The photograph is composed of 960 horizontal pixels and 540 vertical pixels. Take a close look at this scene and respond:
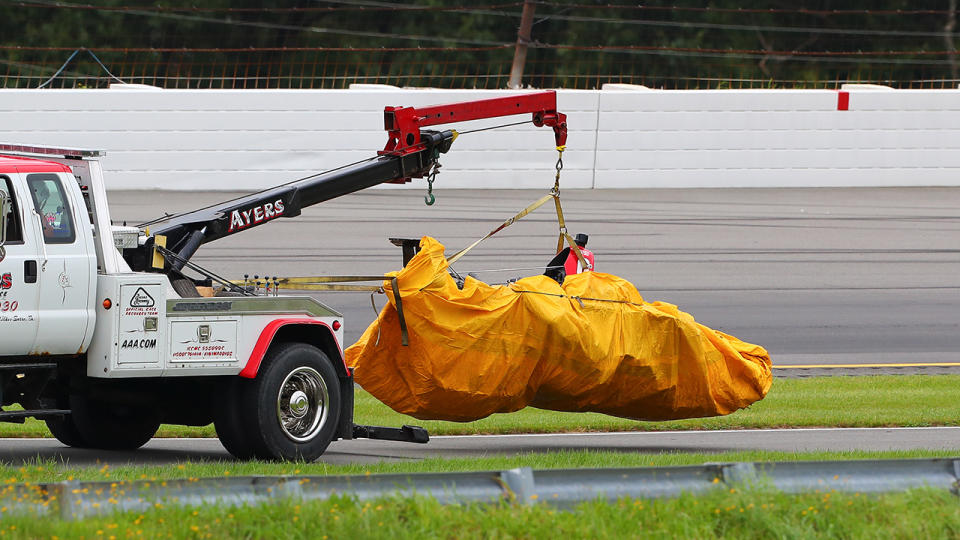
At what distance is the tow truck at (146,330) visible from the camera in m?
9.81

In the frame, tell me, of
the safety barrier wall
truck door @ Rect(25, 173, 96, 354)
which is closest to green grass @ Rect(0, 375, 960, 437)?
truck door @ Rect(25, 173, 96, 354)

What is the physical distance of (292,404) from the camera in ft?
35.3

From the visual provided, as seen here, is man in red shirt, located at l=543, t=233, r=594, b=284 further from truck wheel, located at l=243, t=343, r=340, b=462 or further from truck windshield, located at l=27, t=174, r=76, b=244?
truck windshield, located at l=27, t=174, r=76, b=244

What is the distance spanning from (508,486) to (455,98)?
72.3 feet

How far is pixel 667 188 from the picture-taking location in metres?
29.0

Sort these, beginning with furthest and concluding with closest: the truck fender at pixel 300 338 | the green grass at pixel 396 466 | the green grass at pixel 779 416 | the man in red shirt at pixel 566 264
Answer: the green grass at pixel 779 416 → the man in red shirt at pixel 566 264 → the truck fender at pixel 300 338 → the green grass at pixel 396 466

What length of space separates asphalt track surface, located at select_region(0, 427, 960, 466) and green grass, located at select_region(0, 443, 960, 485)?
2.18ft

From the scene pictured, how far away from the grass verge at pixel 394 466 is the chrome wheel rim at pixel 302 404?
342 mm

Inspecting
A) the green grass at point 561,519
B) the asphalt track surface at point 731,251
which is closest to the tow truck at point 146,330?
the green grass at point 561,519

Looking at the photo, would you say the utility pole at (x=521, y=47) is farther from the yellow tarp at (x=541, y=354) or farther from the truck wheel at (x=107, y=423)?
the truck wheel at (x=107, y=423)

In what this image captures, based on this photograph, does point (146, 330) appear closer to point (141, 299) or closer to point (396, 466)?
point (141, 299)

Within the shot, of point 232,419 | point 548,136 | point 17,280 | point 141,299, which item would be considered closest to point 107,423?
point 232,419

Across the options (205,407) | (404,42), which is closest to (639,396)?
(205,407)

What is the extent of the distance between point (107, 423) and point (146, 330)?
211cm
